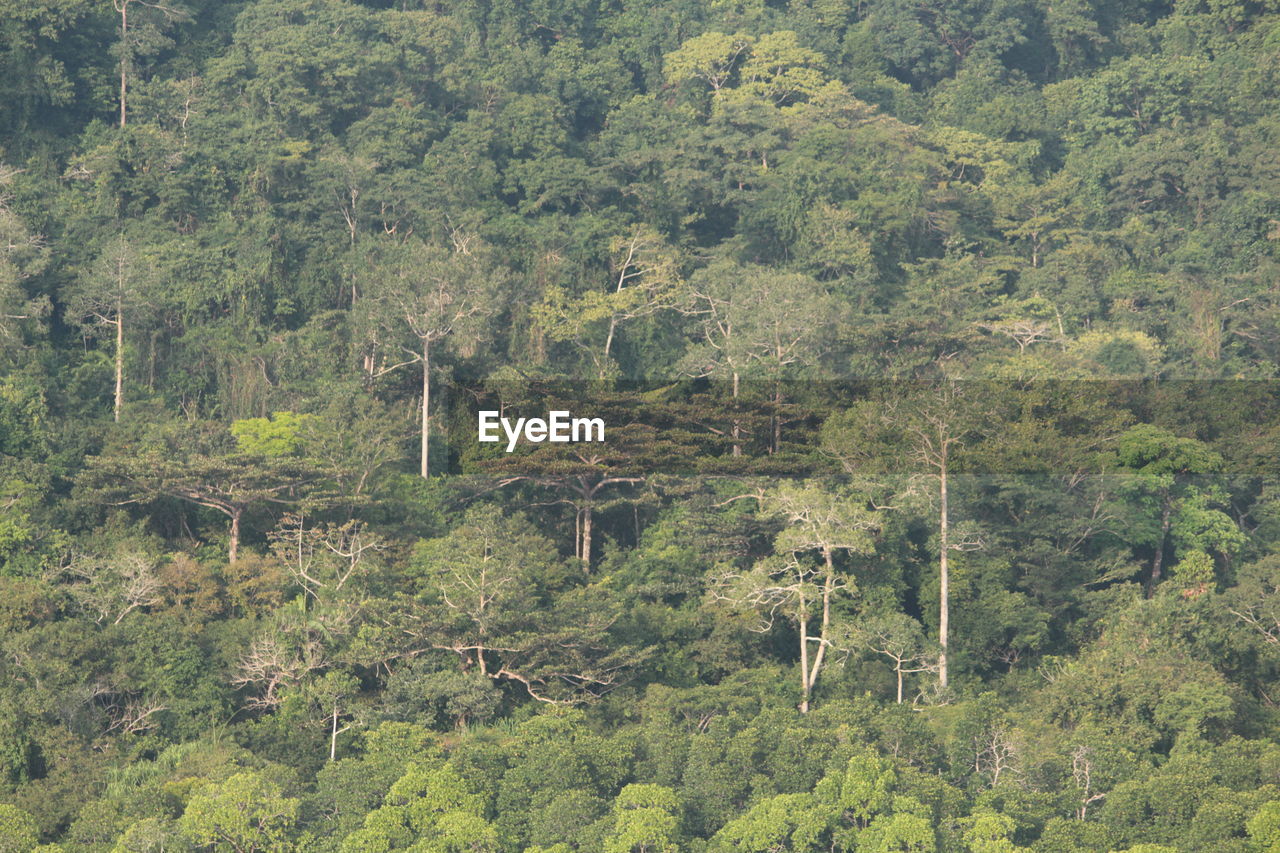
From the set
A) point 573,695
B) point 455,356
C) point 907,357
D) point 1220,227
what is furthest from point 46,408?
point 1220,227

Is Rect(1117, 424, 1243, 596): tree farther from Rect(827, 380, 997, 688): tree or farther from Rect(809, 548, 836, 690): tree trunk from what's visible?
Rect(809, 548, 836, 690): tree trunk

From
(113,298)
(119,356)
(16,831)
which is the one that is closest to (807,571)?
(16,831)

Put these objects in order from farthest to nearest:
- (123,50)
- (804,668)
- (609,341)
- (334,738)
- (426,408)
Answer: (123,50)
(609,341)
(426,408)
(804,668)
(334,738)

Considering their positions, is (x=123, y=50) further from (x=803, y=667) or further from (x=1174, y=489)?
(x=1174, y=489)

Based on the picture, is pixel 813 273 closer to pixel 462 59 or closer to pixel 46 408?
pixel 462 59

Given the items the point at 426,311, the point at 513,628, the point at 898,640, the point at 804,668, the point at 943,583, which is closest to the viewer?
the point at 513,628

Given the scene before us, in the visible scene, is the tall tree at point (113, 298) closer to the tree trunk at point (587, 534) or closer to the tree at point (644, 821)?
the tree trunk at point (587, 534)
